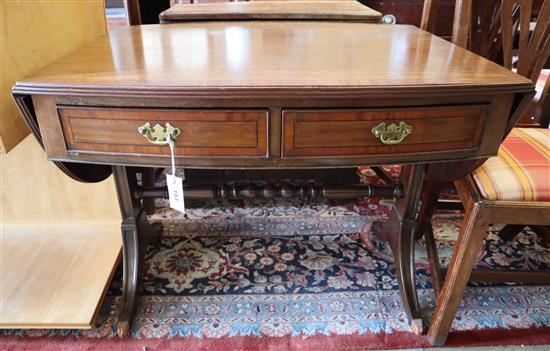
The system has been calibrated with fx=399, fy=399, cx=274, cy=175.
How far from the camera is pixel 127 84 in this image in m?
0.73

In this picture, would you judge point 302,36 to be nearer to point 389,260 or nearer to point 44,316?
point 389,260

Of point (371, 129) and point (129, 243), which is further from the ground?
point (371, 129)

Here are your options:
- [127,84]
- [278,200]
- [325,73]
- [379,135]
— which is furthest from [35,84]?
[278,200]

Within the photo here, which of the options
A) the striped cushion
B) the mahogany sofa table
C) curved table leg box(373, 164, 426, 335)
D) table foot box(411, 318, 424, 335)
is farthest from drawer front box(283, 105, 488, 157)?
table foot box(411, 318, 424, 335)

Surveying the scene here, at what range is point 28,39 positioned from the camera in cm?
90

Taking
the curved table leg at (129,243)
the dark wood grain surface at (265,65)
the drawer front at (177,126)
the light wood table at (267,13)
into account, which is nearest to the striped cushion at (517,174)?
the dark wood grain surface at (265,65)

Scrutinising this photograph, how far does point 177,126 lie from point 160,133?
0.04 metres

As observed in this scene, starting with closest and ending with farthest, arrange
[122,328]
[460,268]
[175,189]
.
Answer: [175,189]
[460,268]
[122,328]

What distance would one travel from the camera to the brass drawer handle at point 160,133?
2.52ft

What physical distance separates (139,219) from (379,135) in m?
0.83

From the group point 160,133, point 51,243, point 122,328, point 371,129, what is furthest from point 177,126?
point 51,243

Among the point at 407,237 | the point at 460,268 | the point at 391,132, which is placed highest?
the point at 391,132

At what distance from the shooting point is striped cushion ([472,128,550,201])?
0.94 meters

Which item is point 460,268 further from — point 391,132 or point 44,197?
point 44,197
